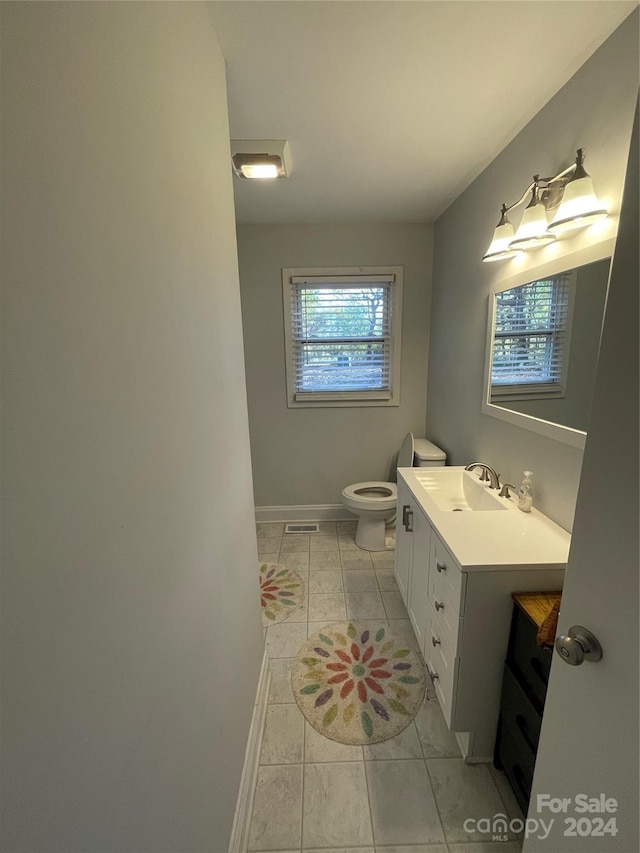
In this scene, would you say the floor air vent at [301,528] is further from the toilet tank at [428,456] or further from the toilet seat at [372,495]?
the toilet tank at [428,456]

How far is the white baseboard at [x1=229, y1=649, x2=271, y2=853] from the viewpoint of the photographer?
106cm

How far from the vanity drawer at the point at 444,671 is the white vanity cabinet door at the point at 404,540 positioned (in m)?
0.41

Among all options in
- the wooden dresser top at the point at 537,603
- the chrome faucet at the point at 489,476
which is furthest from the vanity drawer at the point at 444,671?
the chrome faucet at the point at 489,476

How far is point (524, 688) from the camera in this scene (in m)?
1.11

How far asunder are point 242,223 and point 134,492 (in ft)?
8.77

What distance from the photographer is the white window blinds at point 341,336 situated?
2777 mm

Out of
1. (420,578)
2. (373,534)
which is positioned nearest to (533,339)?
(420,578)

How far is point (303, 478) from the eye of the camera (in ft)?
10.2

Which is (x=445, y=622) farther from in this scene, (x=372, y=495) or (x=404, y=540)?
(x=372, y=495)

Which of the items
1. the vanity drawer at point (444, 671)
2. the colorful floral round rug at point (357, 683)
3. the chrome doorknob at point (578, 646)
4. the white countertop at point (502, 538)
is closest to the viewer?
the chrome doorknob at point (578, 646)

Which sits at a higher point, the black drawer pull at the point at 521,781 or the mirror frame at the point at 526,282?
the mirror frame at the point at 526,282

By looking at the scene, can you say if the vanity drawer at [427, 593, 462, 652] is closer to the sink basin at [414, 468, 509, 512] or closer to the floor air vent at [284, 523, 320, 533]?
the sink basin at [414, 468, 509, 512]

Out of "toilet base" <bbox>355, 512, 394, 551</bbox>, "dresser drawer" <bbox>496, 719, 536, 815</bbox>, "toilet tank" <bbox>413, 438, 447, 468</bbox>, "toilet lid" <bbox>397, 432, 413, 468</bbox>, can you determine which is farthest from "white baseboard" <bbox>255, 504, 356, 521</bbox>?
"dresser drawer" <bbox>496, 719, 536, 815</bbox>

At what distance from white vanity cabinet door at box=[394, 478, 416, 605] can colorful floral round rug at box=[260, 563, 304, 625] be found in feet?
2.12
